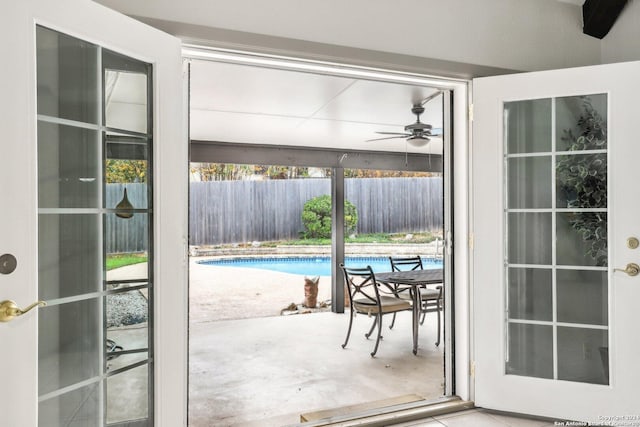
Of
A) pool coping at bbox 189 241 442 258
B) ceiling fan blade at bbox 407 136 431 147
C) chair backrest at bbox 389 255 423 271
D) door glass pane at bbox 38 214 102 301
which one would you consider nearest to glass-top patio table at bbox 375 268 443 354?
chair backrest at bbox 389 255 423 271

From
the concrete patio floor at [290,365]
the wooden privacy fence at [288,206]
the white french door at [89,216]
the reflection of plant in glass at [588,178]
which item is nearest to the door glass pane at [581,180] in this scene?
the reflection of plant in glass at [588,178]

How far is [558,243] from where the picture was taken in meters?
2.45

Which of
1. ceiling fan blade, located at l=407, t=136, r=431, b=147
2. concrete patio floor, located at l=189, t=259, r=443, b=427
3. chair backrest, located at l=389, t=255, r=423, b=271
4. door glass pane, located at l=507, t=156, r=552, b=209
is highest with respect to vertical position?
ceiling fan blade, located at l=407, t=136, r=431, b=147

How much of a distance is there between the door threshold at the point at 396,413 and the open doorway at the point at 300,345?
15cm

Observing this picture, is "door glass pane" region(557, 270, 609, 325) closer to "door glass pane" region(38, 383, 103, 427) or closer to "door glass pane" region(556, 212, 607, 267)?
"door glass pane" region(556, 212, 607, 267)

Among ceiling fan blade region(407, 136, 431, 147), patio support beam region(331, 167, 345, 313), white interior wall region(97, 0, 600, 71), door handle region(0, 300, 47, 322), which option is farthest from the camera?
patio support beam region(331, 167, 345, 313)

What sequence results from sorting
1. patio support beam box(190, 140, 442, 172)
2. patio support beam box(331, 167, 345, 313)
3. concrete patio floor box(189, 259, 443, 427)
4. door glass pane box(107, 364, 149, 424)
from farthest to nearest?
1. patio support beam box(331, 167, 345, 313)
2. patio support beam box(190, 140, 442, 172)
3. concrete patio floor box(189, 259, 443, 427)
4. door glass pane box(107, 364, 149, 424)

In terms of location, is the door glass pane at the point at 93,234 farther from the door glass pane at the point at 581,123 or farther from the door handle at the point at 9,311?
the door glass pane at the point at 581,123

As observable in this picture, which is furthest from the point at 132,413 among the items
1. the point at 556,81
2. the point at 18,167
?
the point at 556,81

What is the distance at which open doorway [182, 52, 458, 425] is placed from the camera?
306cm

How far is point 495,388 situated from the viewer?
2498 millimetres

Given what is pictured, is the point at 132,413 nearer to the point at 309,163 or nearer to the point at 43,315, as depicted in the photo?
the point at 43,315

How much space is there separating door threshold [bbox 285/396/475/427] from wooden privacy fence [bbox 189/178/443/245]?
6.95 metres

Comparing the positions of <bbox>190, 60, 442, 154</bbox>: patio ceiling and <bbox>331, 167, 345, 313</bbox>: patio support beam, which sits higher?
<bbox>190, 60, 442, 154</bbox>: patio ceiling
